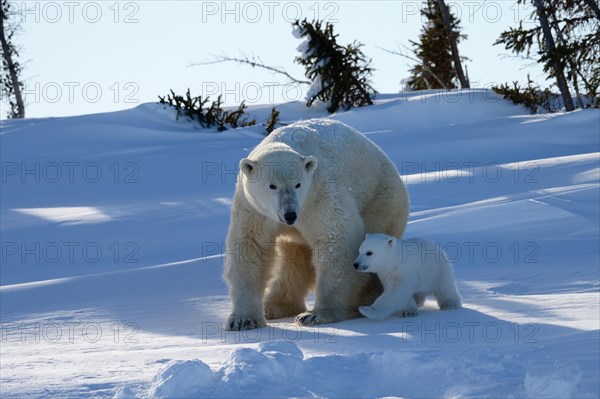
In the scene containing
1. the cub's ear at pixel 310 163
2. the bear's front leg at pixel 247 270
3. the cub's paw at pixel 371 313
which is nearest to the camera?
the cub's paw at pixel 371 313

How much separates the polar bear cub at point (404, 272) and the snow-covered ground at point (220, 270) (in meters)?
0.14

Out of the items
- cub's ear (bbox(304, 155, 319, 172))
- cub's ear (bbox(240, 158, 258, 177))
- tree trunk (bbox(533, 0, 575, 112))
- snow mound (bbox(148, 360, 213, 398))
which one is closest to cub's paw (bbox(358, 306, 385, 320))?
cub's ear (bbox(304, 155, 319, 172))

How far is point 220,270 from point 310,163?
7.35 feet

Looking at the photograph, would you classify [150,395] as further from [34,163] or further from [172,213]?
[34,163]

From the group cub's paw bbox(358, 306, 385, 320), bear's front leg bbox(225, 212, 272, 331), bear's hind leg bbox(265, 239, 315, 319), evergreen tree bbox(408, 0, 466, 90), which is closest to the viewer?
cub's paw bbox(358, 306, 385, 320)

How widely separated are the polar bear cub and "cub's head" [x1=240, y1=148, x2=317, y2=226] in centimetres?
53

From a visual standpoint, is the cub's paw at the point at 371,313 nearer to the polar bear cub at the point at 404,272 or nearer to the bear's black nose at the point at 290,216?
the polar bear cub at the point at 404,272

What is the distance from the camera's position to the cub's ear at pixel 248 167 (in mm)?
5602

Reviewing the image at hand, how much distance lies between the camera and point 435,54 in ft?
81.0

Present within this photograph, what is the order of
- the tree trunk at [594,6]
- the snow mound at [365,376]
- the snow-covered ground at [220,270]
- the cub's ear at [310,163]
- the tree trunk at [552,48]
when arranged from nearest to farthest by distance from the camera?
the snow mound at [365,376], the snow-covered ground at [220,270], the cub's ear at [310,163], the tree trunk at [552,48], the tree trunk at [594,6]

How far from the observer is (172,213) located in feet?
37.5

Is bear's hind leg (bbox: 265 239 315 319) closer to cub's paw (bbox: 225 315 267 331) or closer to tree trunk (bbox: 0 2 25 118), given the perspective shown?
cub's paw (bbox: 225 315 267 331)

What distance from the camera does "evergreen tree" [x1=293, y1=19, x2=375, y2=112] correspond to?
19.1 m

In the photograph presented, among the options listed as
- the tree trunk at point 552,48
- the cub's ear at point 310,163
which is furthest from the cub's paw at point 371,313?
the tree trunk at point 552,48
